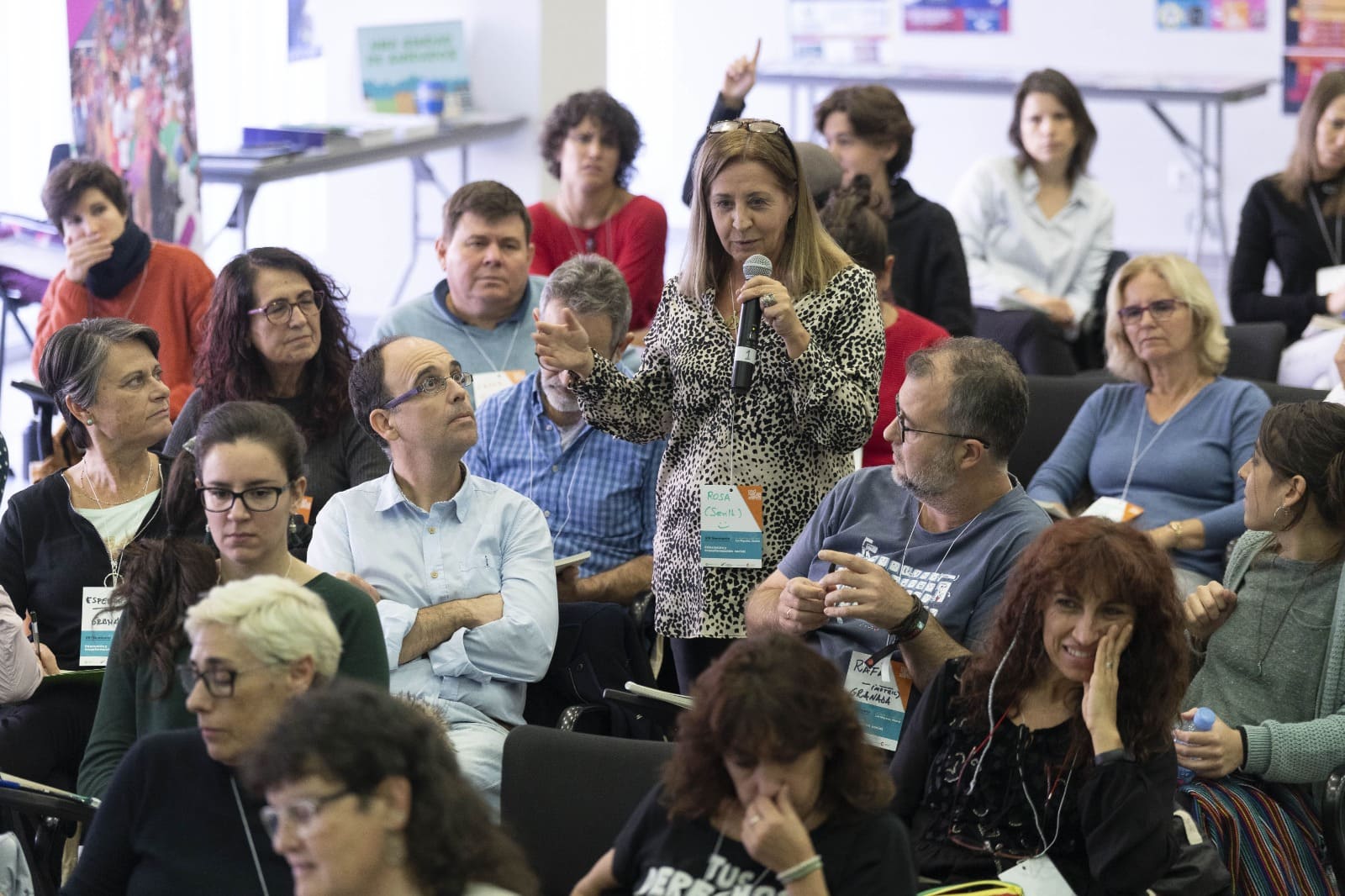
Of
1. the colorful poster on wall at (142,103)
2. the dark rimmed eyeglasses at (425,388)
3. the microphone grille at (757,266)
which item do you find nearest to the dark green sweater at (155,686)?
the dark rimmed eyeglasses at (425,388)

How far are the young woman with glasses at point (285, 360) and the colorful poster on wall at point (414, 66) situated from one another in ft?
12.7

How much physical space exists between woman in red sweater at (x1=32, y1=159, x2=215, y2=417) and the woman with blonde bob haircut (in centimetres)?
252

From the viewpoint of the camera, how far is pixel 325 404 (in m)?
3.56

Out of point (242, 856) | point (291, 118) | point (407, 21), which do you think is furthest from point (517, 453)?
point (291, 118)

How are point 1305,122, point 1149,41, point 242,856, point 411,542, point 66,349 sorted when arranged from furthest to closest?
point 1149,41 → point 1305,122 → point 66,349 → point 411,542 → point 242,856

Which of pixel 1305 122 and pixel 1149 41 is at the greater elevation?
pixel 1149 41

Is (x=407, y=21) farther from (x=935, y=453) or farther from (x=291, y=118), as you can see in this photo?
(x=935, y=453)

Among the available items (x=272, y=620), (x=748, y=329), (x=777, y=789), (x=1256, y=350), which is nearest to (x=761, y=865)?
(x=777, y=789)

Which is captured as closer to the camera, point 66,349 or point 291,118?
point 66,349

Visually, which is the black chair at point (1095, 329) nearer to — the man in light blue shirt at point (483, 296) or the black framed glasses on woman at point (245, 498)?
the man in light blue shirt at point (483, 296)

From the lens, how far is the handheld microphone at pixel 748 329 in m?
2.77

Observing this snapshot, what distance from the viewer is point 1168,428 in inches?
148

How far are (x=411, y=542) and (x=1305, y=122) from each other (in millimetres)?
3631

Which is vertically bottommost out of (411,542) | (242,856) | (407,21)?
(242,856)
